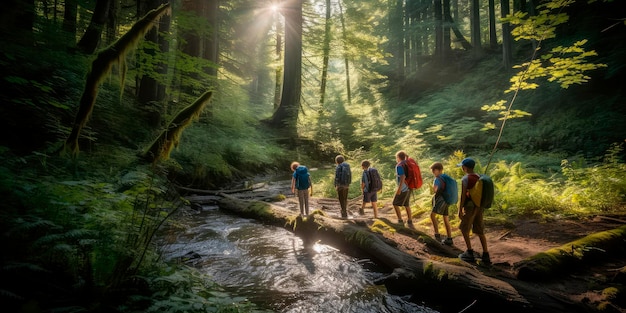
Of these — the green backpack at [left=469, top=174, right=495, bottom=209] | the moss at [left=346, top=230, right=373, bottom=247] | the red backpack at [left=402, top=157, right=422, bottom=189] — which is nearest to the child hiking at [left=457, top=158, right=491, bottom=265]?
the green backpack at [left=469, top=174, right=495, bottom=209]

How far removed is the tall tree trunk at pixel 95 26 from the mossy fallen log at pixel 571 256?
1190 centimetres

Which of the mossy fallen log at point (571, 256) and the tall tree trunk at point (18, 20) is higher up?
the tall tree trunk at point (18, 20)

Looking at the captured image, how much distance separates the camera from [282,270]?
5.48 metres

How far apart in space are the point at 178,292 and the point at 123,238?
0.89 metres

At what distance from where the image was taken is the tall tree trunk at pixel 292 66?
18172mm

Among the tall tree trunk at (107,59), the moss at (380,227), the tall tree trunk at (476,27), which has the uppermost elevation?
the tall tree trunk at (476,27)

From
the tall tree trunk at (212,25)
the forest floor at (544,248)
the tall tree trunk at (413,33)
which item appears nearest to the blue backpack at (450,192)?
the forest floor at (544,248)

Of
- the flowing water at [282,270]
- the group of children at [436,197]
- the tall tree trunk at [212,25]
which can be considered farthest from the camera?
the tall tree trunk at [212,25]

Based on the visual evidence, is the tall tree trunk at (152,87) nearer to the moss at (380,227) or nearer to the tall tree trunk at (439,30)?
the moss at (380,227)

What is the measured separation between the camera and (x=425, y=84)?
2670cm

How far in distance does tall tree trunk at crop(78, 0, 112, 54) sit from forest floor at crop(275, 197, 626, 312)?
10.3 metres

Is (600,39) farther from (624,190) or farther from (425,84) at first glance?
(425,84)

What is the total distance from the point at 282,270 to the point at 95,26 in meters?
8.99

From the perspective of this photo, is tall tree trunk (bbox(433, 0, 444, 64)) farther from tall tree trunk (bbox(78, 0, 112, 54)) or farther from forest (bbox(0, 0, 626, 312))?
tall tree trunk (bbox(78, 0, 112, 54))
